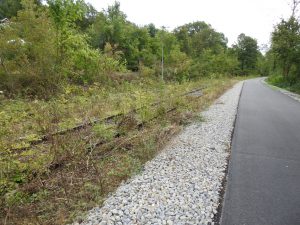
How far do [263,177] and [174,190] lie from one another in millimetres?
1948

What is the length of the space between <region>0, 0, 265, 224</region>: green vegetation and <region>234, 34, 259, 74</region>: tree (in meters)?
62.8

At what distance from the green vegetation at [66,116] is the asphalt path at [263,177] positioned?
1953 millimetres

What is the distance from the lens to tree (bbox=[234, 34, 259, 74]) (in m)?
80.4

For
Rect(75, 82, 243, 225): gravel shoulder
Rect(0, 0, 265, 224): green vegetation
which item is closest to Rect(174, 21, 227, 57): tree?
Rect(0, 0, 265, 224): green vegetation

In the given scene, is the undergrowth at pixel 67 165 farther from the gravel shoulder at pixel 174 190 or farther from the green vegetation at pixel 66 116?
the gravel shoulder at pixel 174 190

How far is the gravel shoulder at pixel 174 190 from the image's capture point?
3568mm

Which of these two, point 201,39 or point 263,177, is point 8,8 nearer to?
point 201,39

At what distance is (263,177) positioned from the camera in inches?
194

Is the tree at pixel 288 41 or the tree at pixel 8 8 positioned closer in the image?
the tree at pixel 288 41

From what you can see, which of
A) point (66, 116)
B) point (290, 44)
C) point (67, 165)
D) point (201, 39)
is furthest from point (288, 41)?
point (201, 39)

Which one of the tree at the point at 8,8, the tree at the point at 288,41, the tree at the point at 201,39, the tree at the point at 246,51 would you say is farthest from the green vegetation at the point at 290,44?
the tree at the point at 246,51

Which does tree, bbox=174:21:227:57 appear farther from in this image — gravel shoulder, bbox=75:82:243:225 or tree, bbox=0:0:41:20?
gravel shoulder, bbox=75:82:243:225

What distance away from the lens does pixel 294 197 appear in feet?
13.8

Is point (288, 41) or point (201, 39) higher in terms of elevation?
point (201, 39)
